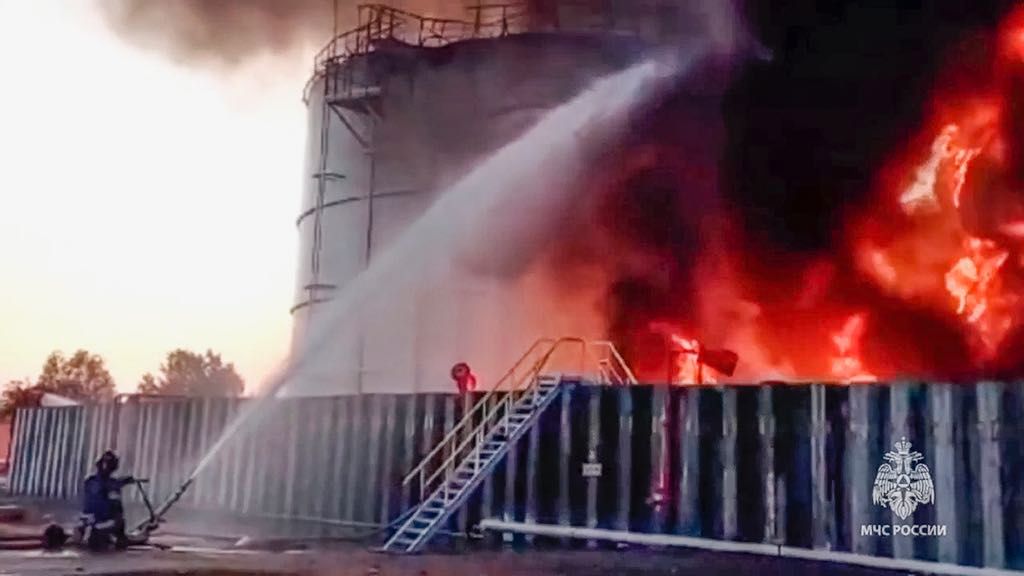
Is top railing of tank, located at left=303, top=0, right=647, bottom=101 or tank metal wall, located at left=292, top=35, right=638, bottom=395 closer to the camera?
tank metal wall, located at left=292, top=35, right=638, bottom=395

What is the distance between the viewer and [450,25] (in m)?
31.0

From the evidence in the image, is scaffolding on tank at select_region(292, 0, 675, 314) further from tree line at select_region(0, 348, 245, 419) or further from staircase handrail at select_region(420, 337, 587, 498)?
tree line at select_region(0, 348, 245, 419)

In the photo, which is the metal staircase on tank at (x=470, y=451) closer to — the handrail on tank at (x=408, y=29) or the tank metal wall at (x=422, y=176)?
the tank metal wall at (x=422, y=176)

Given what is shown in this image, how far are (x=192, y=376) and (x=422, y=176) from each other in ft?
275

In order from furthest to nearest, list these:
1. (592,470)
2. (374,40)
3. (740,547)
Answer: (374,40)
(592,470)
(740,547)

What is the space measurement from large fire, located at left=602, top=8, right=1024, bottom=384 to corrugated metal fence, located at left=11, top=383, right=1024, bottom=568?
20.2 feet

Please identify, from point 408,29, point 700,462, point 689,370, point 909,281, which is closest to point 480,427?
point 700,462

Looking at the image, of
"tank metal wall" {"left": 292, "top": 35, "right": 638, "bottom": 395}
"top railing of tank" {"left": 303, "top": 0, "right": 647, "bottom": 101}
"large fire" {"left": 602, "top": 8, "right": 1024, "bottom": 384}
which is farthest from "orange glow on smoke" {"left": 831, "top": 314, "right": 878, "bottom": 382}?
"top railing of tank" {"left": 303, "top": 0, "right": 647, "bottom": 101}

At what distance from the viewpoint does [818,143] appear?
2788 cm

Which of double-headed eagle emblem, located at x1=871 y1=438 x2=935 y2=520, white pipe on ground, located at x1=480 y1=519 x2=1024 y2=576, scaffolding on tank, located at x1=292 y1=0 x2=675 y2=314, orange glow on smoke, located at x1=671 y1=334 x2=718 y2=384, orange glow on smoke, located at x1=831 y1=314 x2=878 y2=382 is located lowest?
white pipe on ground, located at x1=480 y1=519 x2=1024 y2=576

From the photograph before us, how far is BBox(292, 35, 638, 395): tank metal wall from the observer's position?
26.6m

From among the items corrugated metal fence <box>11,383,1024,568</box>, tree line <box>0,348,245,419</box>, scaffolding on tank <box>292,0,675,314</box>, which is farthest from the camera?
tree line <box>0,348,245,419</box>

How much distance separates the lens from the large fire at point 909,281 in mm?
24047

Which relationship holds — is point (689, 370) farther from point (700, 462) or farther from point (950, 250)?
point (700, 462)
